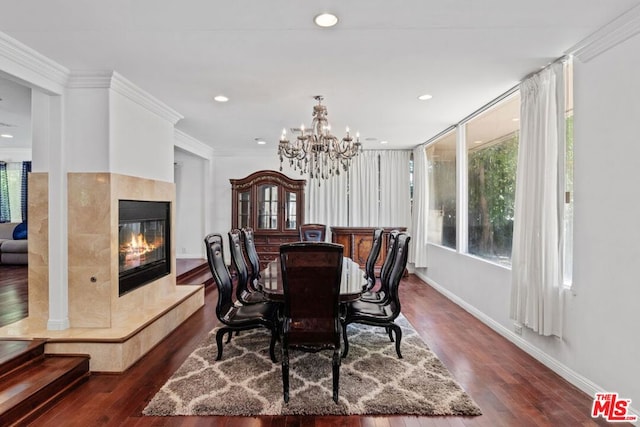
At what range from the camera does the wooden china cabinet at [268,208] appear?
6.18 m

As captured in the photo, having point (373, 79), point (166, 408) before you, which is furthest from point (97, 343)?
point (373, 79)

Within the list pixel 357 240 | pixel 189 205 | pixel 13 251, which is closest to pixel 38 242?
pixel 189 205

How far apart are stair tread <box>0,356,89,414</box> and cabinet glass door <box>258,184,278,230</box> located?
151 inches

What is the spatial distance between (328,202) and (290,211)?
0.84 m

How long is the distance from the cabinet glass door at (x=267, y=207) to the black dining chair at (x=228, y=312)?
3196 millimetres

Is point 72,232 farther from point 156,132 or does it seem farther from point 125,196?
point 156,132

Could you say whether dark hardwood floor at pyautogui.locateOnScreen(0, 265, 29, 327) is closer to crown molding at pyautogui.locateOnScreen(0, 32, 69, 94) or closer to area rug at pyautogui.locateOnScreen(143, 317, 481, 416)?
area rug at pyautogui.locateOnScreen(143, 317, 481, 416)

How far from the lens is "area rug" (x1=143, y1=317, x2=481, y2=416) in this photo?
2.15 metres

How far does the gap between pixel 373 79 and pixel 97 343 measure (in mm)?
3256

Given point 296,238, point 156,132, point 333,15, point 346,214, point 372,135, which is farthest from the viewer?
point 346,214

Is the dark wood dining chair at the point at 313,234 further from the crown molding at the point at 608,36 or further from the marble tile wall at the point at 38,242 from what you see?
the crown molding at the point at 608,36

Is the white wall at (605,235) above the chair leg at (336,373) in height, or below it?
above

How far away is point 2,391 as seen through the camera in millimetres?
2139

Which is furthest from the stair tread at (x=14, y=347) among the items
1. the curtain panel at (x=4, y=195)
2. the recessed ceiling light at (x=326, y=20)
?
the curtain panel at (x=4, y=195)
